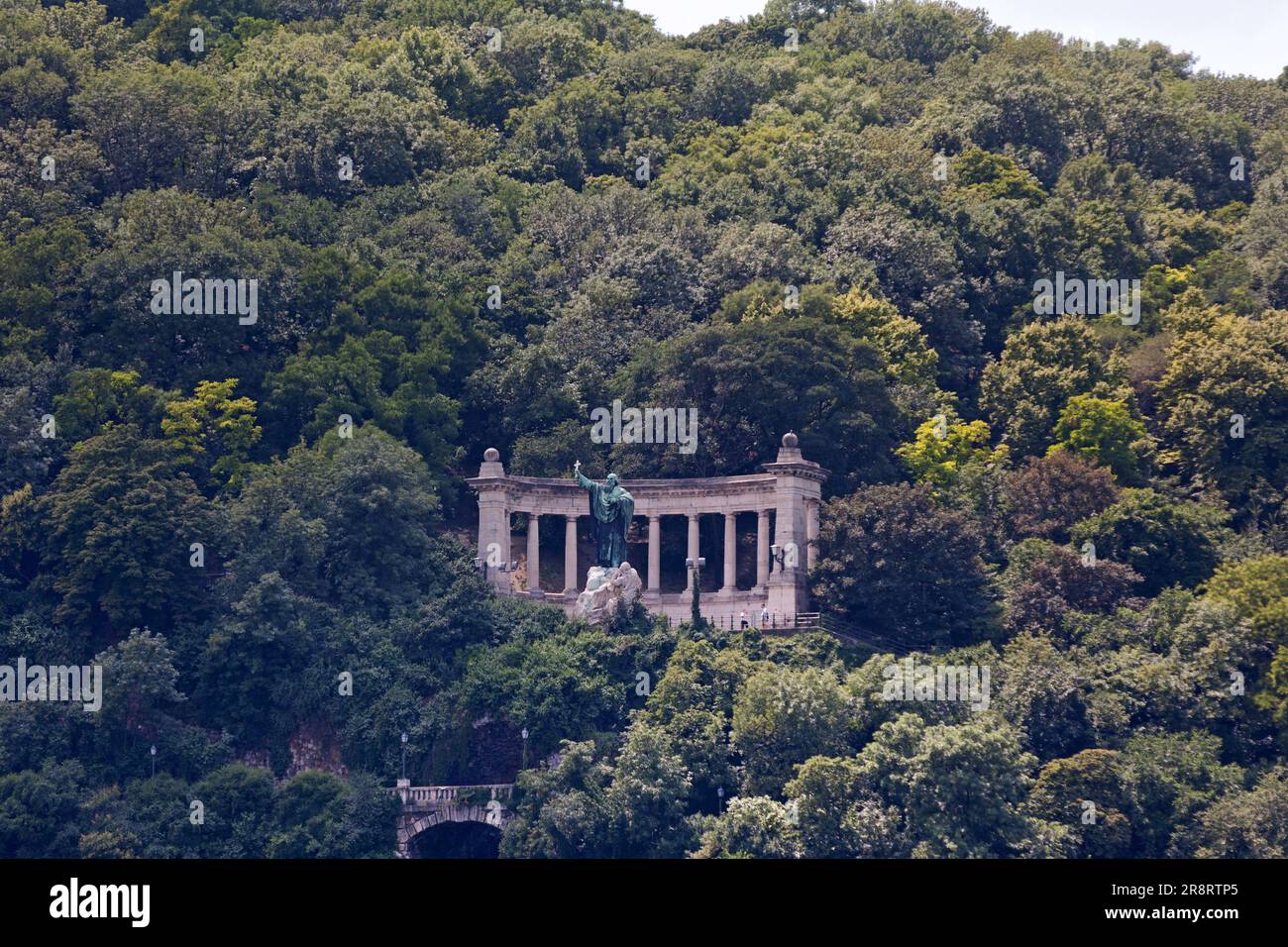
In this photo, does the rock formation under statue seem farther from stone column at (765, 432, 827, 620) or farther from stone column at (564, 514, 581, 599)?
stone column at (765, 432, 827, 620)

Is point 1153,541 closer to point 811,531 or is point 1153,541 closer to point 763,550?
point 811,531

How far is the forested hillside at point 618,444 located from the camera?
8031 cm

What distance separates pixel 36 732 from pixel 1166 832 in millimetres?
32956

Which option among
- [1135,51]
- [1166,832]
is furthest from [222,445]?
[1135,51]

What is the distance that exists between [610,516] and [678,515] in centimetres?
421

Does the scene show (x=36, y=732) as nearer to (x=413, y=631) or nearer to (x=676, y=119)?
(x=413, y=631)

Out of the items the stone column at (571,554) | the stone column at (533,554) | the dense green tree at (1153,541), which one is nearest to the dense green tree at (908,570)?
the dense green tree at (1153,541)

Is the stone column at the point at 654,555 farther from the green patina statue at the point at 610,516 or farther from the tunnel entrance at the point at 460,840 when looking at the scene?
the tunnel entrance at the point at 460,840

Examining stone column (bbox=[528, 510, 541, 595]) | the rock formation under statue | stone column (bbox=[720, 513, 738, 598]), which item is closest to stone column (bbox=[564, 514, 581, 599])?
stone column (bbox=[528, 510, 541, 595])

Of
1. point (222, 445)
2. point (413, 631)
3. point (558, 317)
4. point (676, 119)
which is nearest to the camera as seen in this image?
point (413, 631)

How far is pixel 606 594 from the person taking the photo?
8888 centimetres

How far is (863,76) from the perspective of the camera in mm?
132125

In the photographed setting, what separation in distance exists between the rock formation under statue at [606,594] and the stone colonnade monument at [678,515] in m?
1.19

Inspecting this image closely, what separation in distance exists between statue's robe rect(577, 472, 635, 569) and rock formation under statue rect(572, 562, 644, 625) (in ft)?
2.93
